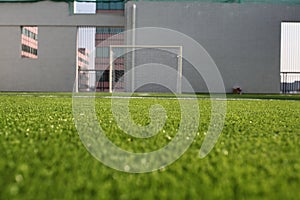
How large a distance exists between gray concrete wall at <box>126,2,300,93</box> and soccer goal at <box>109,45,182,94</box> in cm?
70

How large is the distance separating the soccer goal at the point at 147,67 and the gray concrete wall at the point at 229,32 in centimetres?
70

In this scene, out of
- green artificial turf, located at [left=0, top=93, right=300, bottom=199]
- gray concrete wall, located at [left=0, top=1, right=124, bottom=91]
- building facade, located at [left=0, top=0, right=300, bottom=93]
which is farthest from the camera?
gray concrete wall, located at [left=0, top=1, right=124, bottom=91]

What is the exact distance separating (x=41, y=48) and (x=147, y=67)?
571 centimetres

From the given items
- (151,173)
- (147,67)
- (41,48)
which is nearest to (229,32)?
(147,67)

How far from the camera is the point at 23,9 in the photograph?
16.8 metres

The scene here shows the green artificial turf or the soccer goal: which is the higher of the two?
the soccer goal

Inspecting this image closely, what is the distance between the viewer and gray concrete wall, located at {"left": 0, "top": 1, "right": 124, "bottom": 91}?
1680 centimetres

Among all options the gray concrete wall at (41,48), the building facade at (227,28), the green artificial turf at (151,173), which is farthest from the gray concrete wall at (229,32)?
the green artificial turf at (151,173)

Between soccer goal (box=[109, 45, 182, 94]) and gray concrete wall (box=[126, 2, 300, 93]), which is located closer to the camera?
soccer goal (box=[109, 45, 182, 94])

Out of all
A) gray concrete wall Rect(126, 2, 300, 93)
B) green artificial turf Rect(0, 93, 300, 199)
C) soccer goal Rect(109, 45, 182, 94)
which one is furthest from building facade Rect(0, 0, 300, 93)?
green artificial turf Rect(0, 93, 300, 199)

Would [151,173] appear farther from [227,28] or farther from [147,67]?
[227,28]

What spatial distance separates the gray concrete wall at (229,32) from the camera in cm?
1543

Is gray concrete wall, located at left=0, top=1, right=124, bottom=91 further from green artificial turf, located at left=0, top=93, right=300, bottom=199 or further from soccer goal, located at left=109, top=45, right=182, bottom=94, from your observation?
green artificial turf, located at left=0, top=93, right=300, bottom=199

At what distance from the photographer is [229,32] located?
15531 millimetres
